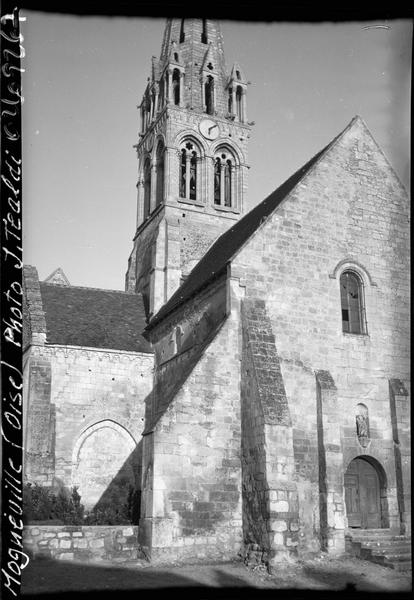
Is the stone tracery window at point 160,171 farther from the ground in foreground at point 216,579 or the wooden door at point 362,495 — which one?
the ground in foreground at point 216,579

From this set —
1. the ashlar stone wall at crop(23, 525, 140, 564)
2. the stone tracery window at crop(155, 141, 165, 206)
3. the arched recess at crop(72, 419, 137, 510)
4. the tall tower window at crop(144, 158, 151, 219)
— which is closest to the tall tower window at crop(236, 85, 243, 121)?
the stone tracery window at crop(155, 141, 165, 206)

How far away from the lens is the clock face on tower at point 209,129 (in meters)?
34.0

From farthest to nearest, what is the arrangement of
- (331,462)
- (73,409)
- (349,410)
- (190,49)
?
1. (190,49)
2. (73,409)
3. (349,410)
4. (331,462)

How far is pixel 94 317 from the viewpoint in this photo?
2531cm

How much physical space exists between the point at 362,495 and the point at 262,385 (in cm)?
420

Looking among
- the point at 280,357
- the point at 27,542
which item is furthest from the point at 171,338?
the point at 27,542

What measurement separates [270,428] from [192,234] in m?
17.0

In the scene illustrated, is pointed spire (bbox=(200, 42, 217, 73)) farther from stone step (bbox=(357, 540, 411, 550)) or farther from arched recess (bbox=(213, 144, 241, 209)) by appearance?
stone step (bbox=(357, 540, 411, 550))

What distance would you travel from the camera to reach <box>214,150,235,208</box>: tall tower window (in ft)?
111

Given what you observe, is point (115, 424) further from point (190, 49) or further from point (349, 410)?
point (190, 49)

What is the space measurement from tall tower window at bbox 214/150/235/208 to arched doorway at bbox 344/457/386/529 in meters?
19.0

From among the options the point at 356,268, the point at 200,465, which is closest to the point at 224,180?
the point at 356,268

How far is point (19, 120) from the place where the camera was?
335 inches

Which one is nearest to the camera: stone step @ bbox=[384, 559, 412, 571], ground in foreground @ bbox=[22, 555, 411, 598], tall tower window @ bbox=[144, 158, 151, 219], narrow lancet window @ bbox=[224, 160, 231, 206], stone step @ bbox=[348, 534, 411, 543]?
ground in foreground @ bbox=[22, 555, 411, 598]
